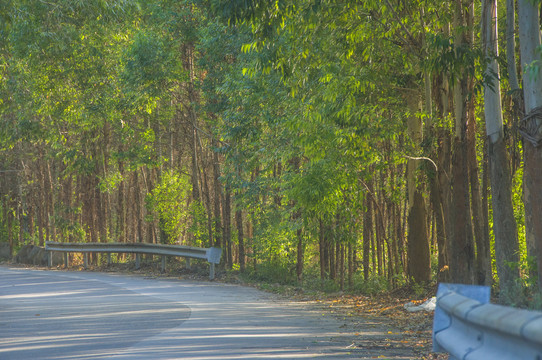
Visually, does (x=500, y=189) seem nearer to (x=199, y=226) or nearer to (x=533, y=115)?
(x=533, y=115)

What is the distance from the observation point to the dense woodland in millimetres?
11570

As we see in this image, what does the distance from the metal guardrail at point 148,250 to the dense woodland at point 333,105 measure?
6.25 feet

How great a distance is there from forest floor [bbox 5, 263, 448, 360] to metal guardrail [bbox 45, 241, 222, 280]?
2.23ft

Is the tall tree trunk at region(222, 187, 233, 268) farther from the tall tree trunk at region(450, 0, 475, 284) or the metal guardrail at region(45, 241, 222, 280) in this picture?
the tall tree trunk at region(450, 0, 475, 284)

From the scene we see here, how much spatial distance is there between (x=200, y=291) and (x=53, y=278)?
604cm

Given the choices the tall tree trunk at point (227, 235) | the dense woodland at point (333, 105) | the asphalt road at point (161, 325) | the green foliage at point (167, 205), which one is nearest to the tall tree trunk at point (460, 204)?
the dense woodland at point (333, 105)

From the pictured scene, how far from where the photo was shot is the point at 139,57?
78.5 ft

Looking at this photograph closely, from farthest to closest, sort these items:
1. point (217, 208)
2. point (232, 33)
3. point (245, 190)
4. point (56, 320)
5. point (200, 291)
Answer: point (217, 208)
point (245, 190)
point (232, 33)
point (200, 291)
point (56, 320)

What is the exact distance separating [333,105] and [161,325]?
6080 millimetres

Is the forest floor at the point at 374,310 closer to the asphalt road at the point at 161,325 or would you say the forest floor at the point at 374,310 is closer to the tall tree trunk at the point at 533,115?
the asphalt road at the point at 161,325

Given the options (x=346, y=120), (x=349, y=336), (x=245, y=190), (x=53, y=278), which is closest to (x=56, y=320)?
(x=349, y=336)

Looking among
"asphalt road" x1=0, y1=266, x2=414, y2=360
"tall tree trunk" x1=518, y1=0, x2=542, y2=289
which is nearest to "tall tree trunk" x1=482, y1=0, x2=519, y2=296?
"tall tree trunk" x1=518, y1=0, x2=542, y2=289

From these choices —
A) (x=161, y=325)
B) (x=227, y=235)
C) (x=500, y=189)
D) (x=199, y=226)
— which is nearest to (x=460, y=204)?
(x=500, y=189)

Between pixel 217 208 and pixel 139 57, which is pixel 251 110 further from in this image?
pixel 217 208
